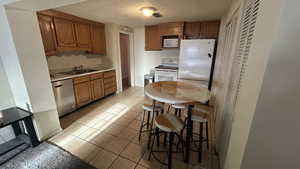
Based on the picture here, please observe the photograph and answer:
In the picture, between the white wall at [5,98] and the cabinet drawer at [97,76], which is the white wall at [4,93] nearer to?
the white wall at [5,98]

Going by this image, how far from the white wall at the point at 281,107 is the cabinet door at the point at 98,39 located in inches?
142

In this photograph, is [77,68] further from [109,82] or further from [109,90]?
[109,90]

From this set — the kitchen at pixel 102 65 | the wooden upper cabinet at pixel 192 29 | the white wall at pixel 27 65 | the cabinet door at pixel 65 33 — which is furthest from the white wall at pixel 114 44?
the white wall at pixel 27 65

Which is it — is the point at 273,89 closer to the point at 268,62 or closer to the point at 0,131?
the point at 268,62

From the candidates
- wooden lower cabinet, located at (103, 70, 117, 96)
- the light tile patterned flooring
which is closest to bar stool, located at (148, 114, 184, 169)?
the light tile patterned flooring

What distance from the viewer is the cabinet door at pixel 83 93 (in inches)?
108

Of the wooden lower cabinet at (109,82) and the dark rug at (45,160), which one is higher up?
the wooden lower cabinet at (109,82)

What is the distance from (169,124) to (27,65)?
2.00 m

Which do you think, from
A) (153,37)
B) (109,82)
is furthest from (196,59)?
(109,82)

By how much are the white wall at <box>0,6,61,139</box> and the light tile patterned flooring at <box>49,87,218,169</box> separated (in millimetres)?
478

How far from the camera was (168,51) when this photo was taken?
403cm

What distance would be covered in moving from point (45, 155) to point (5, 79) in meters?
1.27

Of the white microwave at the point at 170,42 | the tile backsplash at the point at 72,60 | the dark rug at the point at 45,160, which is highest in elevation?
the white microwave at the point at 170,42

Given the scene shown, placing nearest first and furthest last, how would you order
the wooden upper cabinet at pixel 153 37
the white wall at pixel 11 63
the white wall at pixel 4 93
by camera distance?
the white wall at pixel 11 63 < the white wall at pixel 4 93 < the wooden upper cabinet at pixel 153 37
